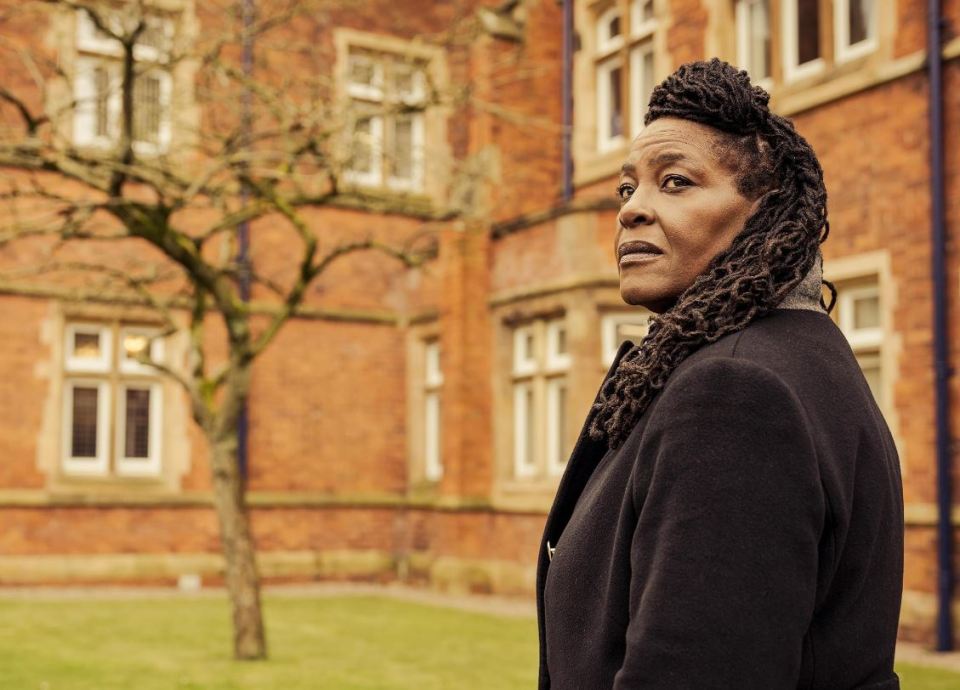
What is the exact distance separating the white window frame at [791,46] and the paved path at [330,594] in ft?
17.8

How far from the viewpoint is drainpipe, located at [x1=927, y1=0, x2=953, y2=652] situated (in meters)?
9.23

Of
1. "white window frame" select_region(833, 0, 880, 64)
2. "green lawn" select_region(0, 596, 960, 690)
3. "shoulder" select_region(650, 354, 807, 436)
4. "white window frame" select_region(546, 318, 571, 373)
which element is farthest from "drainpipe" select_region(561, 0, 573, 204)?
"shoulder" select_region(650, 354, 807, 436)

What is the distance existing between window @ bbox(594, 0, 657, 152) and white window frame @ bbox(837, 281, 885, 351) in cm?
343

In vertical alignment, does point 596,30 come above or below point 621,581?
above

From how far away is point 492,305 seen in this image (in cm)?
1466

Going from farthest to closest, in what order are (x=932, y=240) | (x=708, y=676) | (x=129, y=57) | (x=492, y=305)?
(x=492, y=305) < (x=932, y=240) < (x=129, y=57) < (x=708, y=676)

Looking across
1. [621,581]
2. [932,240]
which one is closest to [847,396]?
[621,581]

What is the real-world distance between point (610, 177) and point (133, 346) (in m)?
6.75

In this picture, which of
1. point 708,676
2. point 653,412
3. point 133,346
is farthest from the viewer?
point 133,346

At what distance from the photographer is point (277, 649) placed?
9.41 m

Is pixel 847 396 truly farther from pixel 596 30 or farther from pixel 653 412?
pixel 596 30

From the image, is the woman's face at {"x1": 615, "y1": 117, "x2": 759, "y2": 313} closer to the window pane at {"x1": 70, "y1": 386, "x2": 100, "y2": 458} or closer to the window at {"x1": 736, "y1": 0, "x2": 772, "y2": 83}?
the window at {"x1": 736, "y1": 0, "x2": 772, "y2": 83}

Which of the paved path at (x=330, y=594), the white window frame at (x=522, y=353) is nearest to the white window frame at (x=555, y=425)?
the white window frame at (x=522, y=353)

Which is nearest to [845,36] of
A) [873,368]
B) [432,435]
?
[873,368]
